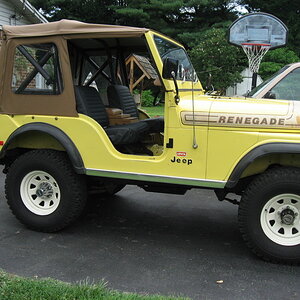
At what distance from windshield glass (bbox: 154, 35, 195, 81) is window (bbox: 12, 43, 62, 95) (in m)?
1.14

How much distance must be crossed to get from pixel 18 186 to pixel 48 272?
4.46 feet

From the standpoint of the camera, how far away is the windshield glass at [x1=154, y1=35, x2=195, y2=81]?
426 centimetres

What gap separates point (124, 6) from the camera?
27703 mm

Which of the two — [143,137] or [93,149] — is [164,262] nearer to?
[93,149]

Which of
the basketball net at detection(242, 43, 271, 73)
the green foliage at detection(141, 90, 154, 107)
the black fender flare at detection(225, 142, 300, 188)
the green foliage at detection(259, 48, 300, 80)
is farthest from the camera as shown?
the green foliage at detection(259, 48, 300, 80)

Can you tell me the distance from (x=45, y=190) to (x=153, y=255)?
1.47 metres

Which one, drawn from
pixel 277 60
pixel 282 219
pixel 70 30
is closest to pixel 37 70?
pixel 70 30

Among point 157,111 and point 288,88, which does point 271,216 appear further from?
point 157,111

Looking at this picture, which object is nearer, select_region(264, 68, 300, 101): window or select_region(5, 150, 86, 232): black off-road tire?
select_region(5, 150, 86, 232): black off-road tire

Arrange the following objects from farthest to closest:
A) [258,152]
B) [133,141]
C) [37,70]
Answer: [133,141], [37,70], [258,152]

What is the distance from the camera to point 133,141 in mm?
4605

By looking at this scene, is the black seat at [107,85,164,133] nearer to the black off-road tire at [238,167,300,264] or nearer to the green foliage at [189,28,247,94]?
the black off-road tire at [238,167,300,264]

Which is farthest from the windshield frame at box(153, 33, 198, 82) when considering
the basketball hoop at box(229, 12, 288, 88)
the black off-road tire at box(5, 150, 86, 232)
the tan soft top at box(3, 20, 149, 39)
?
the basketball hoop at box(229, 12, 288, 88)

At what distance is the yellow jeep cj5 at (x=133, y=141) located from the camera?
3.66 metres
